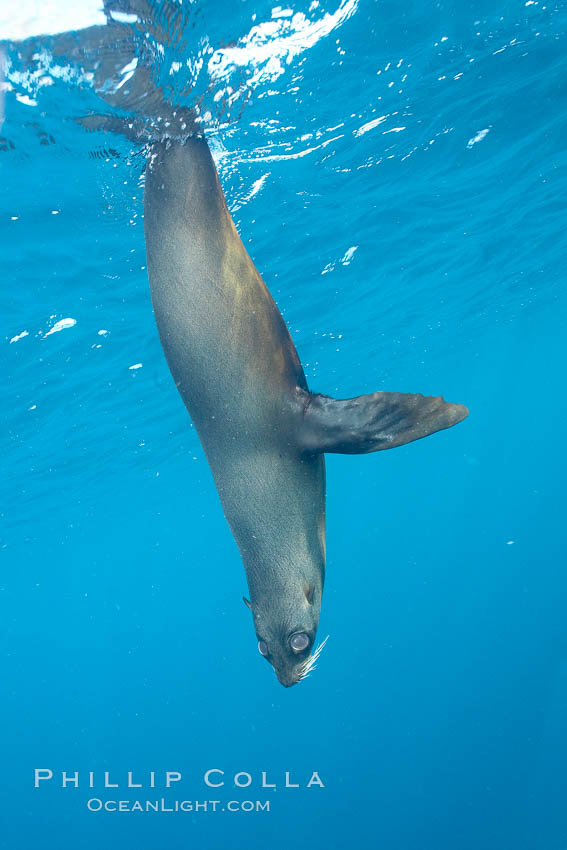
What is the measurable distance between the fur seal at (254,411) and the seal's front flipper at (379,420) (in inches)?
0.5

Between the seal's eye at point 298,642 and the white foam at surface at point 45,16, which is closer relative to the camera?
the seal's eye at point 298,642

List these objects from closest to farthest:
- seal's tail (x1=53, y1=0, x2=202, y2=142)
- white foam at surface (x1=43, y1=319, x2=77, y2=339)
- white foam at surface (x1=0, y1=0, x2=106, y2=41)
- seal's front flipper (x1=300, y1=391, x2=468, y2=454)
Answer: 1. seal's front flipper (x1=300, y1=391, x2=468, y2=454)
2. white foam at surface (x1=0, y1=0, x2=106, y2=41)
3. seal's tail (x1=53, y1=0, x2=202, y2=142)
4. white foam at surface (x1=43, y1=319, x2=77, y2=339)

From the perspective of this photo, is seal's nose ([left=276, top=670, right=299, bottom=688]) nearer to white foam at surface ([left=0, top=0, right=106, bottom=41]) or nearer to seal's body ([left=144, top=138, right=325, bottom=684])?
seal's body ([left=144, top=138, right=325, bottom=684])

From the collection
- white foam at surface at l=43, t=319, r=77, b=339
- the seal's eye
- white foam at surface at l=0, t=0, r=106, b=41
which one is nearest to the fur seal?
the seal's eye

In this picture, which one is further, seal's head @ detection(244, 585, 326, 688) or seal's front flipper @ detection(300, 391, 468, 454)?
seal's head @ detection(244, 585, 326, 688)

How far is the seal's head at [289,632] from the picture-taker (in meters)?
3.19

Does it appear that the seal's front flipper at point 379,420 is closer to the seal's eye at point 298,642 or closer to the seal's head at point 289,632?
the seal's head at point 289,632

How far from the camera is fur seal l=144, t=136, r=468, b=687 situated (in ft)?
10.6

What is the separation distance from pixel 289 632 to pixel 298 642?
74 mm

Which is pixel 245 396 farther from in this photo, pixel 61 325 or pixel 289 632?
pixel 61 325

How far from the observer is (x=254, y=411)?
10.7ft

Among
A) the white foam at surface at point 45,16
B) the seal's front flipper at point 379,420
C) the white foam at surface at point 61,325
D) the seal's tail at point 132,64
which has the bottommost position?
the seal's front flipper at point 379,420

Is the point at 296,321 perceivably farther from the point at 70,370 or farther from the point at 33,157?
the point at 33,157

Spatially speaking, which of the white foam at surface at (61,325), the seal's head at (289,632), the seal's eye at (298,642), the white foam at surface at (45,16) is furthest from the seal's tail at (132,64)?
the white foam at surface at (61,325)
